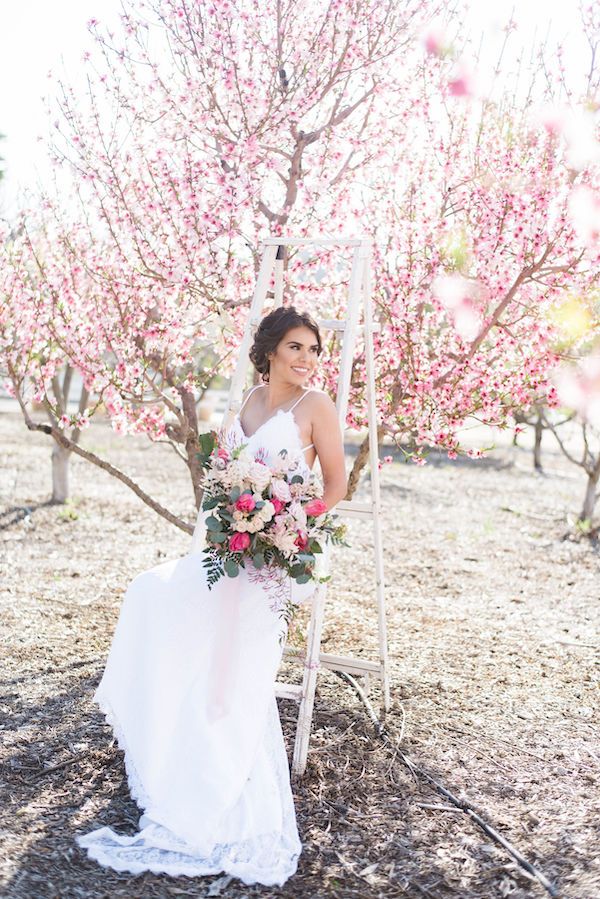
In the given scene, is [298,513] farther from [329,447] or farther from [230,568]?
[329,447]

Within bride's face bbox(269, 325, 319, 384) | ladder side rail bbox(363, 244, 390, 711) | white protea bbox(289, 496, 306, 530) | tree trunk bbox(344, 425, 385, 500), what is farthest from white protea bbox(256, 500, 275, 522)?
tree trunk bbox(344, 425, 385, 500)

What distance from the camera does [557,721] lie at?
474 cm

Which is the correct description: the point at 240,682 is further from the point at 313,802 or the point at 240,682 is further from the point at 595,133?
the point at 595,133

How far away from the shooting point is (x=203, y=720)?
11.2ft

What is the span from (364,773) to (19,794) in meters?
1.38

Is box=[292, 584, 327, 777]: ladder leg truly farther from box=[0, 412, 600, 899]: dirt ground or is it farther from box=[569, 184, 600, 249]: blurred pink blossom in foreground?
A: box=[569, 184, 600, 249]: blurred pink blossom in foreground

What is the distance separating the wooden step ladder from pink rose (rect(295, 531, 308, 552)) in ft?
1.41

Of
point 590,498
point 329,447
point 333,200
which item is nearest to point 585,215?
point 333,200

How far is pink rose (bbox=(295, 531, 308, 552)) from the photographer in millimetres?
3428

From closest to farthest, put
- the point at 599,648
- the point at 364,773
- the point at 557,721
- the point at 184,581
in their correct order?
1. the point at 184,581
2. the point at 364,773
3. the point at 557,721
4. the point at 599,648

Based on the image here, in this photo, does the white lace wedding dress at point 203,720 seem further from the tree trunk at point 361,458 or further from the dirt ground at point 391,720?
the tree trunk at point 361,458

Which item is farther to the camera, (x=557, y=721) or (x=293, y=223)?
(x=293, y=223)

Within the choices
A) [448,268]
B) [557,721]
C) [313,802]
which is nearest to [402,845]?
[313,802]

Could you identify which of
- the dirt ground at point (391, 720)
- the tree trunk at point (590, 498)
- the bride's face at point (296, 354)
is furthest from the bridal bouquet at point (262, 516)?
the tree trunk at point (590, 498)
